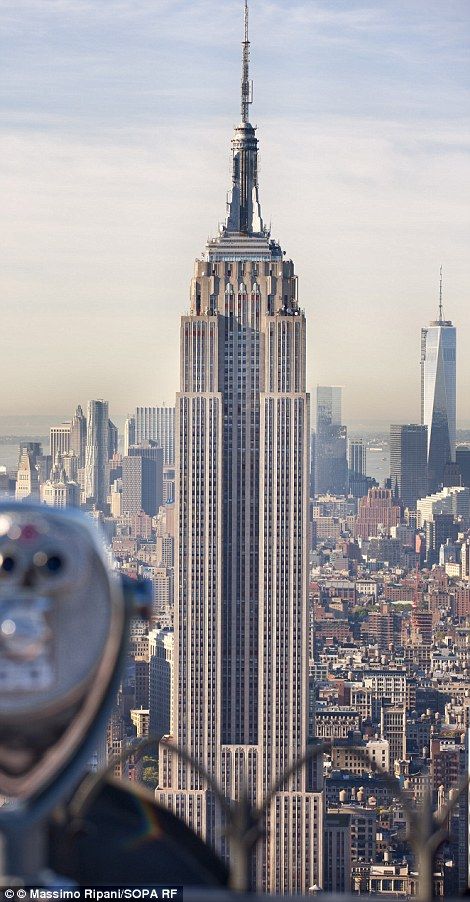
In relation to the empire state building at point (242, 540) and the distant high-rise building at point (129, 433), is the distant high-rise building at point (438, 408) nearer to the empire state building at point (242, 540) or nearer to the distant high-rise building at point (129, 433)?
the distant high-rise building at point (129, 433)

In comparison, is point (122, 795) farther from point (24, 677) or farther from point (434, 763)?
point (434, 763)

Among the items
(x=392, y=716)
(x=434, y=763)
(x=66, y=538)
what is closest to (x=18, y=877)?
(x=66, y=538)

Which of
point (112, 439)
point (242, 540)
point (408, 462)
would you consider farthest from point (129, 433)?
point (408, 462)

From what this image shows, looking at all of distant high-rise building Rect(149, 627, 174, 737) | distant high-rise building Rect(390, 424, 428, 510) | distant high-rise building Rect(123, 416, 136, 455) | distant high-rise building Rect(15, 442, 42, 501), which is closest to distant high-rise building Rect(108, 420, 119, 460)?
distant high-rise building Rect(123, 416, 136, 455)

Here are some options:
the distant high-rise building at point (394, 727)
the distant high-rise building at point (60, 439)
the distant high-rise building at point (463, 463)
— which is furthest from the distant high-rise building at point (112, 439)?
the distant high-rise building at point (463, 463)

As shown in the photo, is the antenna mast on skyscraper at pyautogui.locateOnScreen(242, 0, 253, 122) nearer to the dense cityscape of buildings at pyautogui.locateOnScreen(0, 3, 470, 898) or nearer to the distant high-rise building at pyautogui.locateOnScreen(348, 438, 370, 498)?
the dense cityscape of buildings at pyautogui.locateOnScreen(0, 3, 470, 898)

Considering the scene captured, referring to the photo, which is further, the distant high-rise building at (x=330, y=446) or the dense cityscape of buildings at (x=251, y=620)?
the distant high-rise building at (x=330, y=446)
